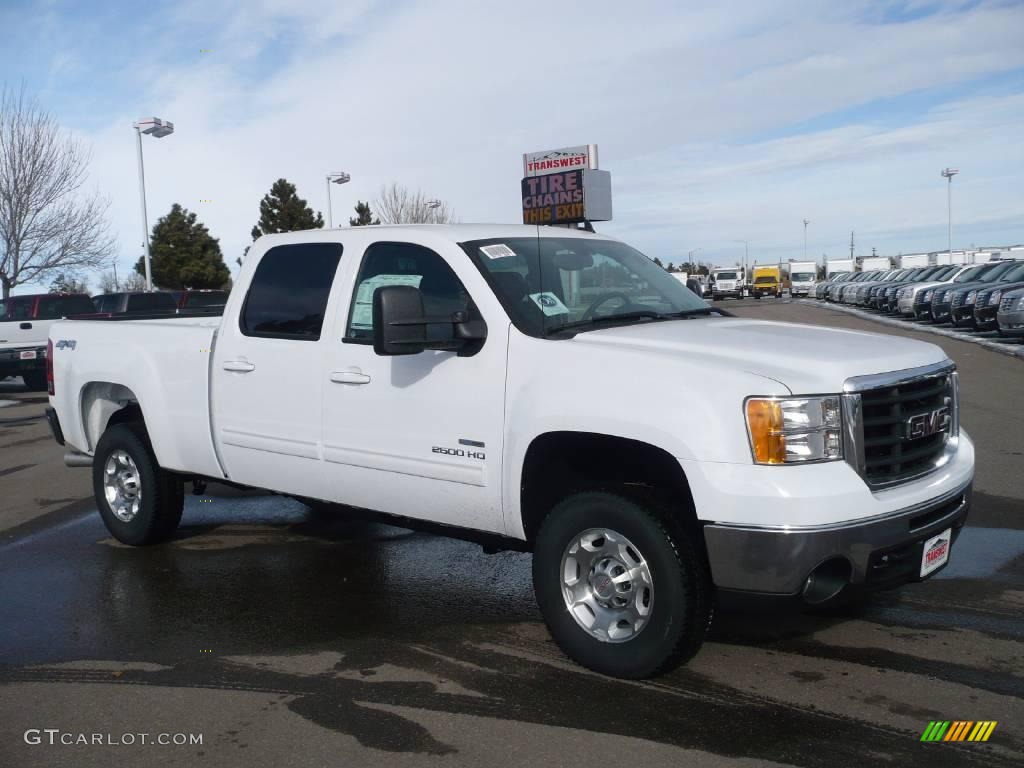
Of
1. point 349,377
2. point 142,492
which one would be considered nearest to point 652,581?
point 349,377

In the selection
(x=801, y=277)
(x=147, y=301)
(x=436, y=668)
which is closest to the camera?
(x=436, y=668)

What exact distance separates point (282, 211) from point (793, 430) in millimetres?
44942

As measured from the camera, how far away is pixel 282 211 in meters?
46.5

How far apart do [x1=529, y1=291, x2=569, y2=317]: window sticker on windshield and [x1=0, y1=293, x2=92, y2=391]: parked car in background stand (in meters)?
16.3

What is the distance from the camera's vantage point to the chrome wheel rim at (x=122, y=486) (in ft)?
22.5

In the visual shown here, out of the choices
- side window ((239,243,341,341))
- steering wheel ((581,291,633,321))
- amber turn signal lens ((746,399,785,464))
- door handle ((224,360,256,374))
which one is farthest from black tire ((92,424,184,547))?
amber turn signal lens ((746,399,785,464))

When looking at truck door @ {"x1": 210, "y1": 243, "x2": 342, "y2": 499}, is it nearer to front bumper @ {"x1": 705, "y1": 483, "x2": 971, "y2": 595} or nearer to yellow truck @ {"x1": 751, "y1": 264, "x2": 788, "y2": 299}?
front bumper @ {"x1": 705, "y1": 483, "x2": 971, "y2": 595}

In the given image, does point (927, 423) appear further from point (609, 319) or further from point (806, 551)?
point (609, 319)

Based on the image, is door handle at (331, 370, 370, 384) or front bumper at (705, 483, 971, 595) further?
door handle at (331, 370, 370, 384)

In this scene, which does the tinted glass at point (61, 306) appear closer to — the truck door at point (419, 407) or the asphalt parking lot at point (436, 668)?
the asphalt parking lot at point (436, 668)

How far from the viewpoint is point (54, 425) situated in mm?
7461

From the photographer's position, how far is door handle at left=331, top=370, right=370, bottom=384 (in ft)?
16.9

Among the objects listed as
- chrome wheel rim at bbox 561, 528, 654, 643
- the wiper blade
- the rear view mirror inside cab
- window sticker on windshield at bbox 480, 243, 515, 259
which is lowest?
chrome wheel rim at bbox 561, 528, 654, 643

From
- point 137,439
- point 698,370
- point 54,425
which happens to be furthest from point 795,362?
point 54,425
